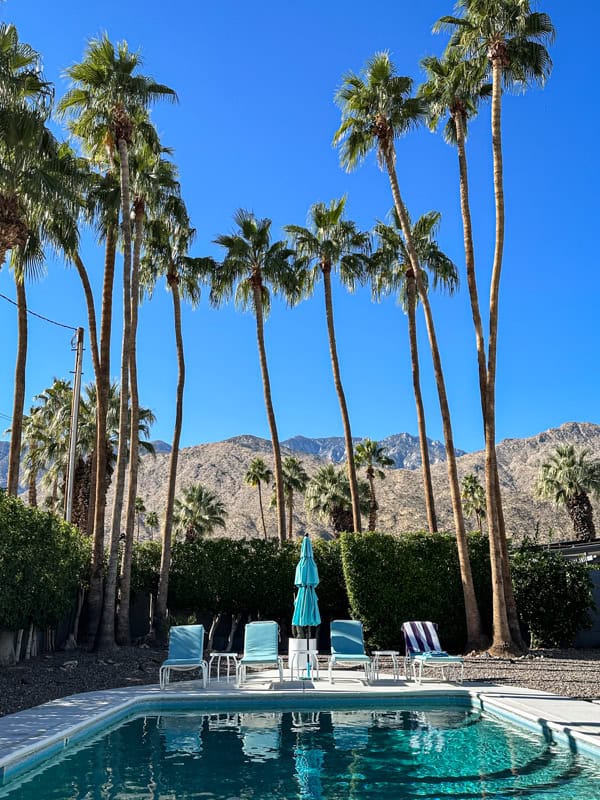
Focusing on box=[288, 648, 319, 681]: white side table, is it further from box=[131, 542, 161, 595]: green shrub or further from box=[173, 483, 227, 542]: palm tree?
box=[173, 483, 227, 542]: palm tree

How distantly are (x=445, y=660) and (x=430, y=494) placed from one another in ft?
28.8

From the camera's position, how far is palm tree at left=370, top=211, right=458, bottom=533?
68.2ft

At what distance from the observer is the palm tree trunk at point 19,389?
16.8m

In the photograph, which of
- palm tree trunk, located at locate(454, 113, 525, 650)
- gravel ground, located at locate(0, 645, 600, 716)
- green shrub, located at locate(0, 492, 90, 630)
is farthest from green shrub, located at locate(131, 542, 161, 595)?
palm tree trunk, located at locate(454, 113, 525, 650)

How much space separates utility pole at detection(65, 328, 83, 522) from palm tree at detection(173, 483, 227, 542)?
55.0ft

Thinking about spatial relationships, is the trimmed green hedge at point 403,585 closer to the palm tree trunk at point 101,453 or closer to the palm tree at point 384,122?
the palm tree at point 384,122

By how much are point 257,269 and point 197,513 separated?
21850 millimetres

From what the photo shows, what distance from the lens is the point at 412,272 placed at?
72.6ft

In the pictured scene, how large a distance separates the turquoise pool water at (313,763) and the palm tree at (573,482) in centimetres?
2661

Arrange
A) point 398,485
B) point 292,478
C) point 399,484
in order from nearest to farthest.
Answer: point 292,478
point 398,485
point 399,484

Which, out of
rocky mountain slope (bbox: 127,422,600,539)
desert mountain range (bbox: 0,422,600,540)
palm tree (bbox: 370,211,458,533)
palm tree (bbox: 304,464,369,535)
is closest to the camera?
palm tree (bbox: 370,211,458,533)

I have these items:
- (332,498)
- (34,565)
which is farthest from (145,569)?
(332,498)

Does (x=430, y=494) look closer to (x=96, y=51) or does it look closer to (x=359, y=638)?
(x=359, y=638)

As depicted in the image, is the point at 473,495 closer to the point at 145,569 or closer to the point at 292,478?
the point at 292,478
